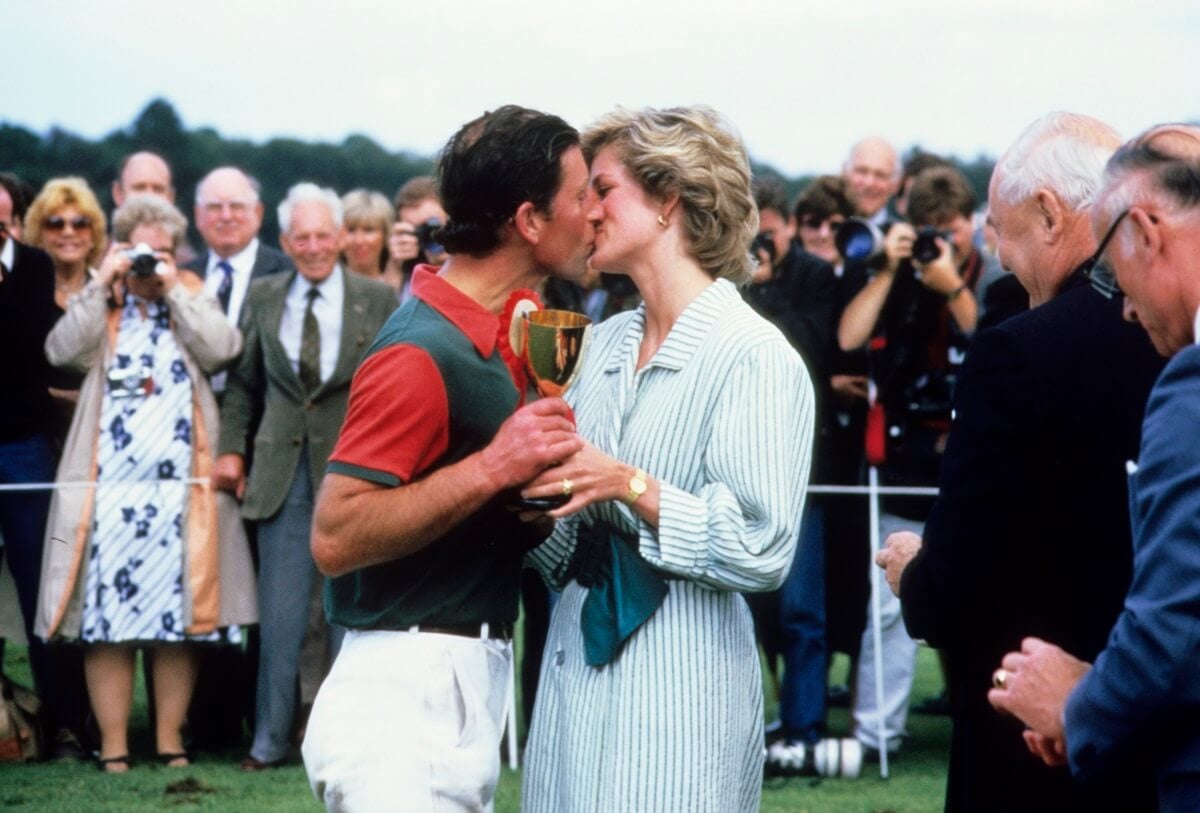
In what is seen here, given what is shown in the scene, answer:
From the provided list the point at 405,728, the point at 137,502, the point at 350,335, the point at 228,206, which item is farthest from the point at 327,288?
the point at 405,728

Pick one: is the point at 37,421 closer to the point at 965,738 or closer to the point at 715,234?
the point at 715,234

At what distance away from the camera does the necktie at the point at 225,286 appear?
329 inches

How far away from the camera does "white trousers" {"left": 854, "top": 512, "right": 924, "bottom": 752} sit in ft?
25.6

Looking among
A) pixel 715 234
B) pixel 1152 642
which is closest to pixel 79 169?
pixel 715 234

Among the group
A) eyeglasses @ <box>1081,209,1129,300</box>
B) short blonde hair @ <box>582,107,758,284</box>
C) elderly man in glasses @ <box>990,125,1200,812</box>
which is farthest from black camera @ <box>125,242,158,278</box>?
elderly man in glasses @ <box>990,125,1200,812</box>

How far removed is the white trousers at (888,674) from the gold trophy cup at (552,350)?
4631 mm

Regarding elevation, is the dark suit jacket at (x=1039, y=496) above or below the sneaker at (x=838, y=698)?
above

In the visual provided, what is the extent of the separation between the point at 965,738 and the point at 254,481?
16.0 feet

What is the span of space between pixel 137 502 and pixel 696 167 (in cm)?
440

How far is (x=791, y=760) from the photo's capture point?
293 inches

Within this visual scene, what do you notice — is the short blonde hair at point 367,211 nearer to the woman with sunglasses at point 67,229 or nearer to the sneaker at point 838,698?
the woman with sunglasses at point 67,229

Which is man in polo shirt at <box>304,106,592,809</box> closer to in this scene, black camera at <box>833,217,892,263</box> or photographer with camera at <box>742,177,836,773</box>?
photographer with camera at <box>742,177,836,773</box>

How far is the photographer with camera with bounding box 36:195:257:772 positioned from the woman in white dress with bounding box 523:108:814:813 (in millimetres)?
4065

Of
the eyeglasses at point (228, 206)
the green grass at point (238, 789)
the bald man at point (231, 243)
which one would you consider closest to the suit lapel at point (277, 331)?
the bald man at point (231, 243)
